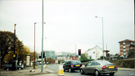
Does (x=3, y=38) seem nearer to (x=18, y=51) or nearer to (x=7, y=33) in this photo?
(x=7, y=33)

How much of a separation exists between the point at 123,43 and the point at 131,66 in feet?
293

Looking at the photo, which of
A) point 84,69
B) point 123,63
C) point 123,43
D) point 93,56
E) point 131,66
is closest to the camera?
point 84,69

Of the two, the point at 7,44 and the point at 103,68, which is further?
the point at 7,44

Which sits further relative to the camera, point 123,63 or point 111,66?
point 123,63

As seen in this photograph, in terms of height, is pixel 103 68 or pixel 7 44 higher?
pixel 7 44

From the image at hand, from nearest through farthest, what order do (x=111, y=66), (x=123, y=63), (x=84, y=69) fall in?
(x=111, y=66), (x=84, y=69), (x=123, y=63)

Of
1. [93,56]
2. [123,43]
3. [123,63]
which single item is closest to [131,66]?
[123,63]

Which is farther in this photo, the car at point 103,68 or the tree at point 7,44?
the tree at point 7,44

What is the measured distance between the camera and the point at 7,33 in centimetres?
4547

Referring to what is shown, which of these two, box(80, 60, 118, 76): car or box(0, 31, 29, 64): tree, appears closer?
box(80, 60, 118, 76): car

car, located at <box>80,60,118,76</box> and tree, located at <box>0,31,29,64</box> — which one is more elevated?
tree, located at <box>0,31,29,64</box>

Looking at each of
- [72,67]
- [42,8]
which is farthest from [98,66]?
[42,8]

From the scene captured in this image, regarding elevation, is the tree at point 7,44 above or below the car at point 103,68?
above

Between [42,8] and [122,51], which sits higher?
[42,8]
